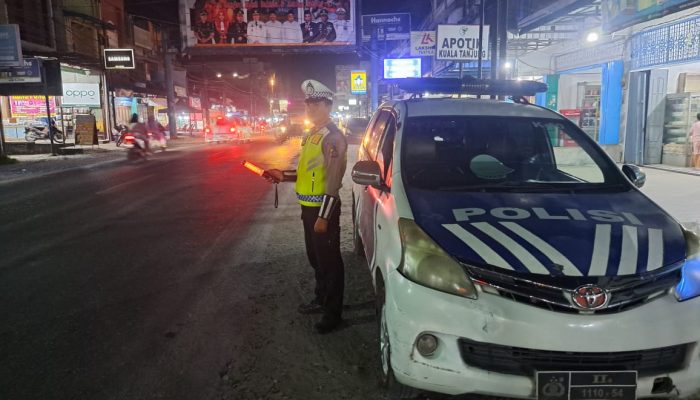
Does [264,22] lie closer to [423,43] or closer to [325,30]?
[325,30]

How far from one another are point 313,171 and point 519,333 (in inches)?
84.6

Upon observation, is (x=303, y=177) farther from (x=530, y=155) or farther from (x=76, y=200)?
(x=76, y=200)

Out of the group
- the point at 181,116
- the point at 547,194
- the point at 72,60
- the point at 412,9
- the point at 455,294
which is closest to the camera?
the point at 455,294

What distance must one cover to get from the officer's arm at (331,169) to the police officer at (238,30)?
27.4m

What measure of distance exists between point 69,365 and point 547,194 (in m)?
3.52

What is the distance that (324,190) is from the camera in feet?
13.6

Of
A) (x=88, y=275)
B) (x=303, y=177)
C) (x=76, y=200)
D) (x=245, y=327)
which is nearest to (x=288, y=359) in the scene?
(x=245, y=327)

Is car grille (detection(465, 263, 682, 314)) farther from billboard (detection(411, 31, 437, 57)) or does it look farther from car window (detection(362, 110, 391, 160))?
billboard (detection(411, 31, 437, 57))

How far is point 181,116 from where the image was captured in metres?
55.3

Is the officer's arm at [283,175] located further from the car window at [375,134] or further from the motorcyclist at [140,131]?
the motorcyclist at [140,131]

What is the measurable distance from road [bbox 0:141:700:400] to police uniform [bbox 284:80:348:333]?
0.99 feet

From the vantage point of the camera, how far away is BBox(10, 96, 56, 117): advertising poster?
2861 centimetres

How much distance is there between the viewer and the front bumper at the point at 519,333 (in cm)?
253

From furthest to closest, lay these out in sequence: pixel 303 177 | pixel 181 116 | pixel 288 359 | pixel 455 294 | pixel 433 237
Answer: pixel 181 116 → pixel 303 177 → pixel 288 359 → pixel 433 237 → pixel 455 294
